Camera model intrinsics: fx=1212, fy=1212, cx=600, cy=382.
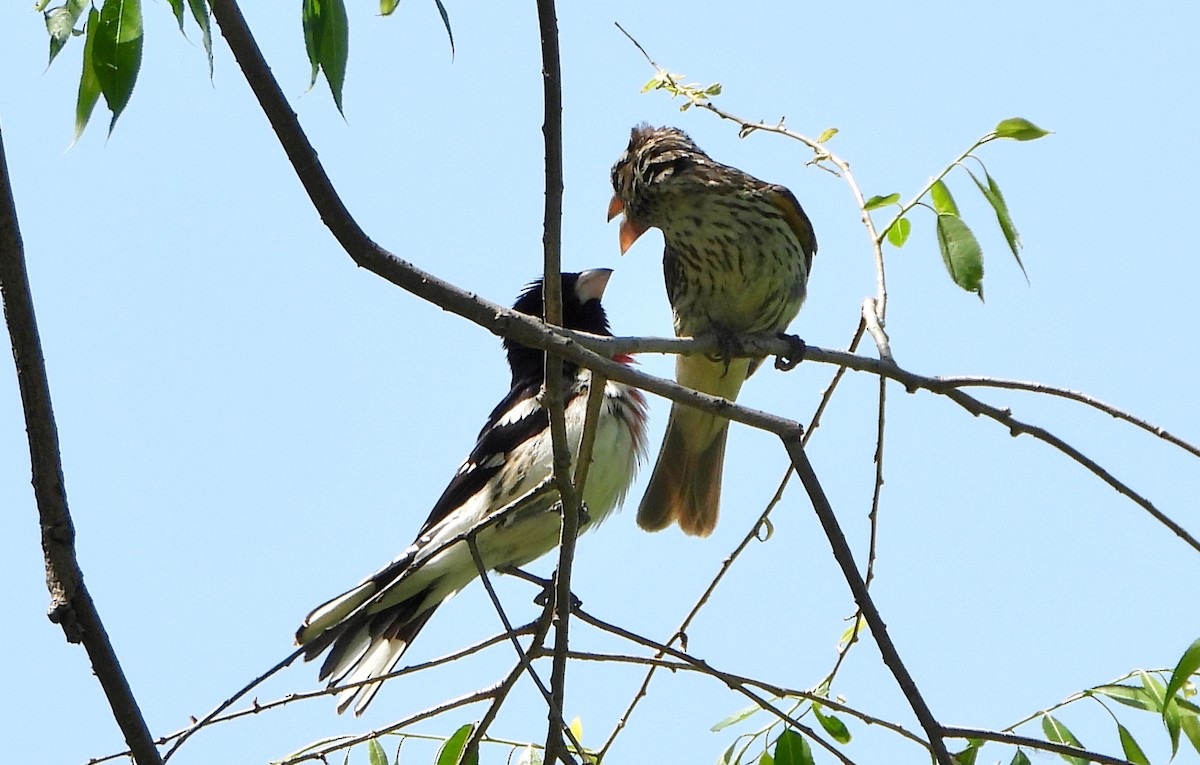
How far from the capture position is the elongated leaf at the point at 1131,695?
2.49 metres

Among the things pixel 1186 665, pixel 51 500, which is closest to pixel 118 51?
pixel 51 500

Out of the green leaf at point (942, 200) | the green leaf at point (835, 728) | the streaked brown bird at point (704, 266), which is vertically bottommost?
the green leaf at point (835, 728)

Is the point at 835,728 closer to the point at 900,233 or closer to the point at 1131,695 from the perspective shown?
the point at 1131,695

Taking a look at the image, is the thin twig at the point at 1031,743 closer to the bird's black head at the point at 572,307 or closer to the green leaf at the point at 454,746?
the green leaf at the point at 454,746

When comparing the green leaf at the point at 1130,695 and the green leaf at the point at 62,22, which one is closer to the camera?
the green leaf at the point at 62,22

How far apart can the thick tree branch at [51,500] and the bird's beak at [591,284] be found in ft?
11.9

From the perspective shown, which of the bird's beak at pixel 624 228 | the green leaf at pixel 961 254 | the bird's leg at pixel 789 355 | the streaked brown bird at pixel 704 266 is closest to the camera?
the green leaf at pixel 961 254

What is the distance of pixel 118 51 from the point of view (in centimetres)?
201

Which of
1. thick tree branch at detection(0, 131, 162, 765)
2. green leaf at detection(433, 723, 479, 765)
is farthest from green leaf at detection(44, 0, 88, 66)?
green leaf at detection(433, 723, 479, 765)

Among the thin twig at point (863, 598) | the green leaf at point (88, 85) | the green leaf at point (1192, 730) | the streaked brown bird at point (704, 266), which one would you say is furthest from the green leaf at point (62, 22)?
the green leaf at point (1192, 730)

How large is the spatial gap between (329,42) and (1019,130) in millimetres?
1490

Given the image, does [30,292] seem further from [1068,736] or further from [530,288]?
[530,288]

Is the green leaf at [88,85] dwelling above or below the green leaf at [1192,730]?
above

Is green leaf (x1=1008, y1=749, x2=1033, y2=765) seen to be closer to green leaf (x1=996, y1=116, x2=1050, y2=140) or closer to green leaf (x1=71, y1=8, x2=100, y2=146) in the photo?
green leaf (x1=996, y1=116, x2=1050, y2=140)
